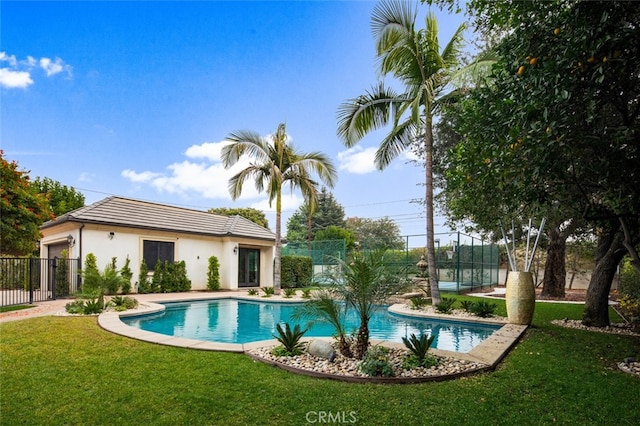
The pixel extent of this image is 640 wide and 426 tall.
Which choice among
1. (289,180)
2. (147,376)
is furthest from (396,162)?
(147,376)

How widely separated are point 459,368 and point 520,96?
3501 mm

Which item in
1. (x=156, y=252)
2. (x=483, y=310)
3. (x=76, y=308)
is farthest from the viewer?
(x=156, y=252)

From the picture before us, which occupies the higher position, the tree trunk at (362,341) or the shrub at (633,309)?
the tree trunk at (362,341)

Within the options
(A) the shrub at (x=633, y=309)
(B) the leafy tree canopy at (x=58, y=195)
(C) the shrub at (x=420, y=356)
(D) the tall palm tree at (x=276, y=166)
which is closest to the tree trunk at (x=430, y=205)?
(A) the shrub at (x=633, y=309)

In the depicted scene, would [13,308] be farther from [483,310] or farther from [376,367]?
[483,310]

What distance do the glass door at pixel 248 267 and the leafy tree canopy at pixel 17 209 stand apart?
9.69m

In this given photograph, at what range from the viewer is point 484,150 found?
4.57 m

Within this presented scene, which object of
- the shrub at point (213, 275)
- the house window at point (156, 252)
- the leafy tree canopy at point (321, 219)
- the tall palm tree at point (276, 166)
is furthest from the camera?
the leafy tree canopy at point (321, 219)

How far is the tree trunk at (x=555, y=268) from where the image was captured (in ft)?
50.2

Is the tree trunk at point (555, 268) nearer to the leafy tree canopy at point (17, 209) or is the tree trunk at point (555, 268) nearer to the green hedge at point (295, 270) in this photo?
the green hedge at point (295, 270)

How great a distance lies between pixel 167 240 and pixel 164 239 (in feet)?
0.53

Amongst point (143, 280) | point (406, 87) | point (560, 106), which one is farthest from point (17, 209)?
point (560, 106)

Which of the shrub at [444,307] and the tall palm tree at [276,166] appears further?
the tall palm tree at [276,166]

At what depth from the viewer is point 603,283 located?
27.3 ft
